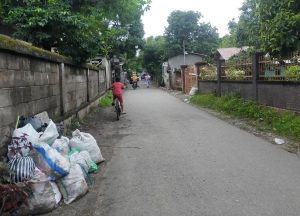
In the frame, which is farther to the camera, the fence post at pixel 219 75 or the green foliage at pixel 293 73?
the fence post at pixel 219 75

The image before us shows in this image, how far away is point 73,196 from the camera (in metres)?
5.11

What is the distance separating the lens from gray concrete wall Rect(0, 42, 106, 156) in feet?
18.7

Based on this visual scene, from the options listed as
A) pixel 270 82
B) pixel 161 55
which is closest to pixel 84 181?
pixel 270 82

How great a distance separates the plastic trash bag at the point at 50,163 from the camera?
Result: 5062 millimetres

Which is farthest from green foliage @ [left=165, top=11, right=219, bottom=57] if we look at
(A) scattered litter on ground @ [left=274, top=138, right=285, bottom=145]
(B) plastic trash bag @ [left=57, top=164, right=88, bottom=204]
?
(B) plastic trash bag @ [left=57, top=164, right=88, bottom=204]

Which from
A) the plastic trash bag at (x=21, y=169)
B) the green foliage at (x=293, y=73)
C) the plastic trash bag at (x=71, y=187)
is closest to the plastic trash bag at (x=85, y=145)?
the plastic trash bag at (x=71, y=187)

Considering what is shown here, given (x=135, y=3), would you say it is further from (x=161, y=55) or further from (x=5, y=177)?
(x=161, y=55)

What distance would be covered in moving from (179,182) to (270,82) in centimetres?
755

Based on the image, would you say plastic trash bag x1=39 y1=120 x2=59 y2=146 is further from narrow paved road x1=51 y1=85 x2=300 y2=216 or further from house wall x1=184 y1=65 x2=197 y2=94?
house wall x1=184 y1=65 x2=197 y2=94

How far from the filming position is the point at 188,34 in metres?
49.8

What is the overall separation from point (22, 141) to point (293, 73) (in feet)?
26.0

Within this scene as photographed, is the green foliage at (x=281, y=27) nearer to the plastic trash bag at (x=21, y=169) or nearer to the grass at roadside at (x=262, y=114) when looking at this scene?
the grass at roadside at (x=262, y=114)

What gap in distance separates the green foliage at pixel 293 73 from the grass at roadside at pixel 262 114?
95 centimetres

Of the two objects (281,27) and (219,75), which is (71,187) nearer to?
(281,27)
